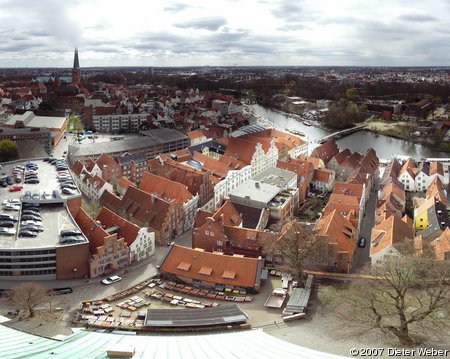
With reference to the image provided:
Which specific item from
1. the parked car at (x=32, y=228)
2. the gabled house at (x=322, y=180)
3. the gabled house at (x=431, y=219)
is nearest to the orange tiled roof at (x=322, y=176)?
the gabled house at (x=322, y=180)

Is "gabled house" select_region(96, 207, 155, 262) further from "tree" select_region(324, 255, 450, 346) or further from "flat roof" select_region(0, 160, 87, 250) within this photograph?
"tree" select_region(324, 255, 450, 346)

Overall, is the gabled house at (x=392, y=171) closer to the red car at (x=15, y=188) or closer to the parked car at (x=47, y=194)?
the parked car at (x=47, y=194)

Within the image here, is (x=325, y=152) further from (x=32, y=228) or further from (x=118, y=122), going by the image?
(x=118, y=122)

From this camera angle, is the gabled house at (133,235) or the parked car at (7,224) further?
the gabled house at (133,235)

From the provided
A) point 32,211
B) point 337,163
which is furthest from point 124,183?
point 337,163

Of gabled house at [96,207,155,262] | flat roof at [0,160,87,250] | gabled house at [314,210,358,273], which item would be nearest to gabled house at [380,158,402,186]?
gabled house at [314,210,358,273]

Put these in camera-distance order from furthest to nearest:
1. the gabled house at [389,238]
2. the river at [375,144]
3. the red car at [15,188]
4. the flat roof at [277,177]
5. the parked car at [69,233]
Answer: the river at [375,144] < the flat roof at [277,177] < the red car at [15,188] < the gabled house at [389,238] < the parked car at [69,233]
